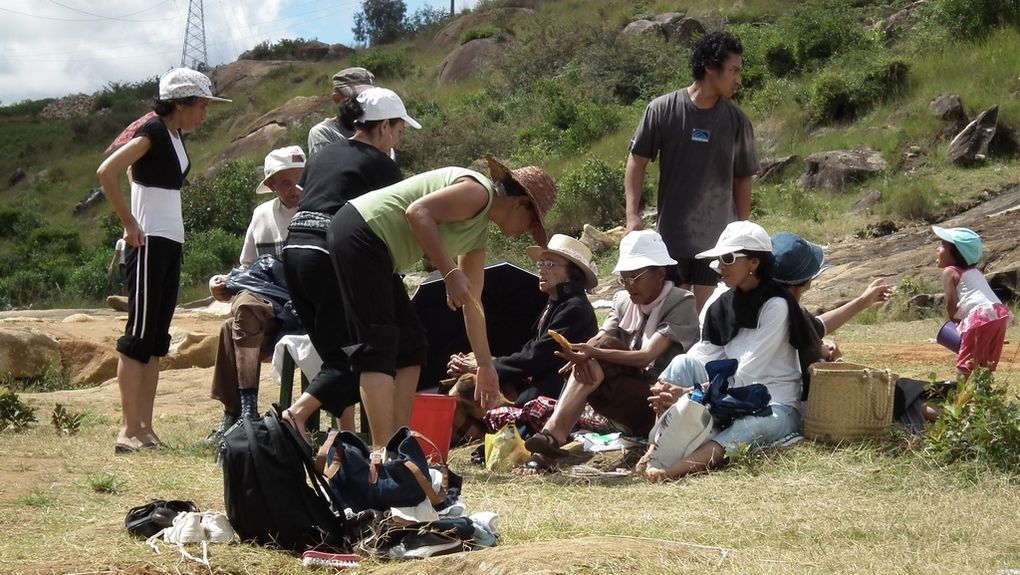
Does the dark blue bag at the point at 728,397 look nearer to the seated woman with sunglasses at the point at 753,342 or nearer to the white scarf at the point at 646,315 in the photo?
the seated woman with sunglasses at the point at 753,342

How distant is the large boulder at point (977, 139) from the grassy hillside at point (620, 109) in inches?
9.4

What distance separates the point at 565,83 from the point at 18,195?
22.7 metres

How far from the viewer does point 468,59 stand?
37094 mm

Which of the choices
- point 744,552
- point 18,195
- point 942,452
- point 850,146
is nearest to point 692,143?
point 942,452

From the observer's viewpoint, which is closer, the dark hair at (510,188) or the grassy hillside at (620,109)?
the dark hair at (510,188)

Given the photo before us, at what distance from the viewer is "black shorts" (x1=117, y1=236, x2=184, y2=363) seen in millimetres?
6191

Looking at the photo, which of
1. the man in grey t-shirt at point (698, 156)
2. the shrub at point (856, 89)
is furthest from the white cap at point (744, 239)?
the shrub at point (856, 89)

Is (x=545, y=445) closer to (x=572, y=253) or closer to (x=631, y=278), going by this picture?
(x=631, y=278)

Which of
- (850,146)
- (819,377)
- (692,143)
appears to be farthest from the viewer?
(850,146)

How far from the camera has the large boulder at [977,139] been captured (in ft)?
54.2

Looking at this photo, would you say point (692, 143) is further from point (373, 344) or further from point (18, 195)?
point (18, 195)

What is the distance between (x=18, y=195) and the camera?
43000mm

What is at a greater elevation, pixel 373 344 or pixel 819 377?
pixel 373 344

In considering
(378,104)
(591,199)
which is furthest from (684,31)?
(378,104)
